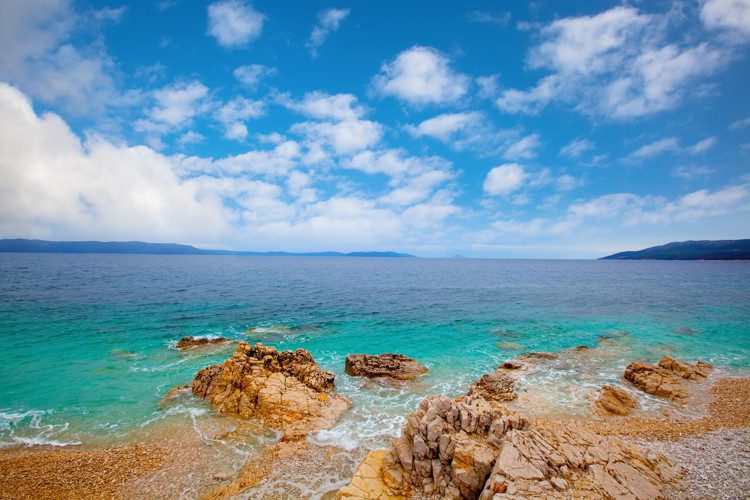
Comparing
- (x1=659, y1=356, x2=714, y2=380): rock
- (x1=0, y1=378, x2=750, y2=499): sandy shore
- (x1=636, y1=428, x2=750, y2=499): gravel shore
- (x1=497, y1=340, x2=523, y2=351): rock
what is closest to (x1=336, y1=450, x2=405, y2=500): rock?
(x1=0, y1=378, x2=750, y2=499): sandy shore

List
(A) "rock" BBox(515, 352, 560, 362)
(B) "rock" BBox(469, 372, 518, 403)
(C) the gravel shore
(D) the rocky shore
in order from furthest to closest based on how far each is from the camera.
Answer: (A) "rock" BBox(515, 352, 560, 362), (B) "rock" BBox(469, 372, 518, 403), (C) the gravel shore, (D) the rocky shore

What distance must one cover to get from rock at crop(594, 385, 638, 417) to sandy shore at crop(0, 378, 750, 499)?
1.44 m

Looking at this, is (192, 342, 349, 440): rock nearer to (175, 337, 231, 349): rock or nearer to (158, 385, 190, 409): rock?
(158, 385, 190, 409): rock

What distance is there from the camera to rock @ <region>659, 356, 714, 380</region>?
2995 centimetres

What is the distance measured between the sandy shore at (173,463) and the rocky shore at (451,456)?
6 centimetres

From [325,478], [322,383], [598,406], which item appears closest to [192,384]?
[322,383]

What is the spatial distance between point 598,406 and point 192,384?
105 feet

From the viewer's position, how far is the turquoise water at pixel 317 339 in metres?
24.0

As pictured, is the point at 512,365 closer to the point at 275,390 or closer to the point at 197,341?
the point at 275,390

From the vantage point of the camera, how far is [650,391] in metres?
27.4

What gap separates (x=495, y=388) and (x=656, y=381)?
46.5 feet

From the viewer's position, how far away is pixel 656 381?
28.1m

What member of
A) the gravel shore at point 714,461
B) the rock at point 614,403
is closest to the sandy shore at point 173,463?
the gravel shore at point 714,461

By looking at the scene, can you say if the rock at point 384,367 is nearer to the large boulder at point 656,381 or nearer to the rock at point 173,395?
the rock at point 173,395
